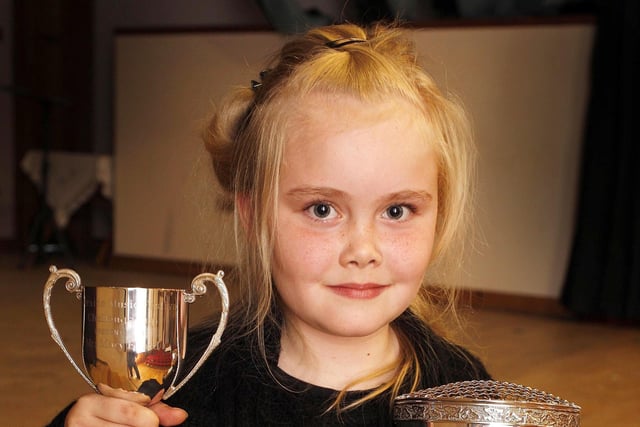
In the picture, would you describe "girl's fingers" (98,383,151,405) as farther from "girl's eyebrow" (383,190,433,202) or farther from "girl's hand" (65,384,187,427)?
"girl's eyebrow" (383,190,433,202)

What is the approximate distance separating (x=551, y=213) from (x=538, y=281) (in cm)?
26

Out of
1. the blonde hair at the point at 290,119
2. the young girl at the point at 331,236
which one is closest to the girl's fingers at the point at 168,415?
the young girl at the point at 331,236

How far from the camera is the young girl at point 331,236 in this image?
35.8 inches

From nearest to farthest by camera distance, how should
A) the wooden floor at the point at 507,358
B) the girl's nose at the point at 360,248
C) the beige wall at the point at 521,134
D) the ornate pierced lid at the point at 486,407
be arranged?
the ornate pierced lid at the point at 486,407 → the girl's nose at the point at 360,248 → the wooden floor at the point at 507,358 → the beige wall at the point at 521,134

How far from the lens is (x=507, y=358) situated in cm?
250

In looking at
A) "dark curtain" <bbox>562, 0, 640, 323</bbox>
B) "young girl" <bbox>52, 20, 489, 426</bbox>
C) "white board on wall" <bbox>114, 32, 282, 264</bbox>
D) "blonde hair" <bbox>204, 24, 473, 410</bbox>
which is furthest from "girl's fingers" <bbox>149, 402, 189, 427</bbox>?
"white board on wall" <bbox>114, 32, 282, 264</bbox>

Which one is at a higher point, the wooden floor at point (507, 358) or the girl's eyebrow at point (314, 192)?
the girl's eyebrow at point (314, 192)

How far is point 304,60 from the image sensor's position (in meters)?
1.00

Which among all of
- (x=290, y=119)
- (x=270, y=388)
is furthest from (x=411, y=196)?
(x=270, y=388)

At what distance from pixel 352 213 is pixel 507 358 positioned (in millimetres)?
1712

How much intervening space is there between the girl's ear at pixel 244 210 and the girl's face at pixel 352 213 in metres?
0.09

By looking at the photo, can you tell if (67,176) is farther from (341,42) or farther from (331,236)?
(331,236)

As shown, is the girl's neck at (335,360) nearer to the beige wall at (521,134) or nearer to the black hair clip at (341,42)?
the black hair clip at (341,42)

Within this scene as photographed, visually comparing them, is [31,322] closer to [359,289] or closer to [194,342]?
[194,342]
